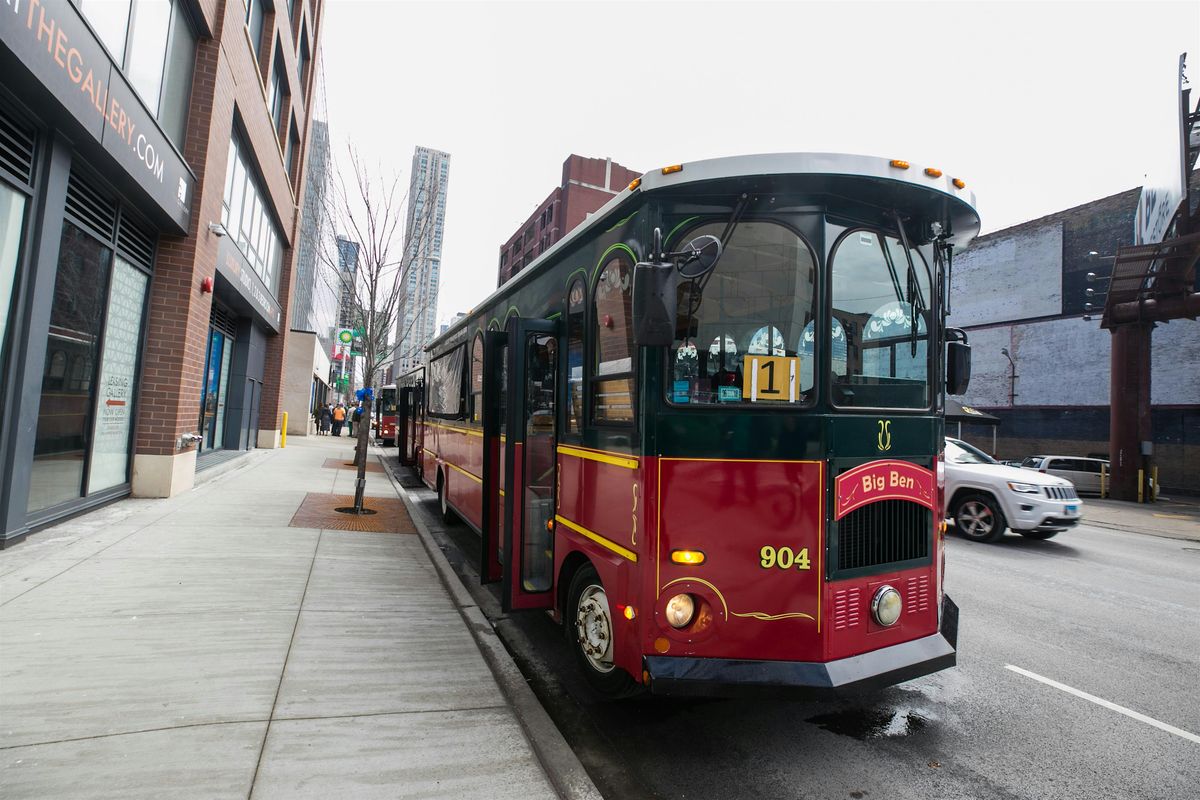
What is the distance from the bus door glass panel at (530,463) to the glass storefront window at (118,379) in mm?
5929

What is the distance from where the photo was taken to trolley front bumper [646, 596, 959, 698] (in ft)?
9.42

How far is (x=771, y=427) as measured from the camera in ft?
9.90

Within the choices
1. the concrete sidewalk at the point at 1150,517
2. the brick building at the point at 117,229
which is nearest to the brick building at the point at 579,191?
the concrete sidewalk at the point at 1150,517

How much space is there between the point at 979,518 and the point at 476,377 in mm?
8062

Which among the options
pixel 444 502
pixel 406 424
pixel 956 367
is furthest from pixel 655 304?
pixel 406 424

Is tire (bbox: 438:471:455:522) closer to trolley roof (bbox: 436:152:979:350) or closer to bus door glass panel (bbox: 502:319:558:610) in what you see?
bus door glass panel (bbox: 502:319:558:610)

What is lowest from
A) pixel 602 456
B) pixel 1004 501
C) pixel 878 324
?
pixel 1004 501

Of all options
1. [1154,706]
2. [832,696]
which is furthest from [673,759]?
[1154,706]

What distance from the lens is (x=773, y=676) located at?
2908 millimetres

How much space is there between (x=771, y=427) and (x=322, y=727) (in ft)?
8.88

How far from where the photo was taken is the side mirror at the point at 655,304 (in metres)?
2.82

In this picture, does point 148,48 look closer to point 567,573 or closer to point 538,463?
point 538,463

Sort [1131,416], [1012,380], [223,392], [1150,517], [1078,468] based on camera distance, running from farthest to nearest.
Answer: [1012,380] → [1078,468] → [1131,416] → [1150,517] → [223,392]

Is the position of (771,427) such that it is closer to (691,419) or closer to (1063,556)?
(691,419)
